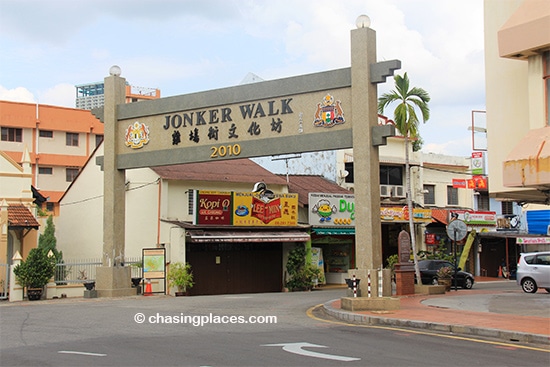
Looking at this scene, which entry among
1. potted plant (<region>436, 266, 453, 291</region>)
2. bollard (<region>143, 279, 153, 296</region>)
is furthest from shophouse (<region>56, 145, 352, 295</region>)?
potted plant (<region>436, 266, 453, 291</region>)

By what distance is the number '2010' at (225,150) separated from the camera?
79.1 feet

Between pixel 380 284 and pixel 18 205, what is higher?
pixel 18 205

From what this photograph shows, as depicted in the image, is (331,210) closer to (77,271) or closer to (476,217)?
(476,217)

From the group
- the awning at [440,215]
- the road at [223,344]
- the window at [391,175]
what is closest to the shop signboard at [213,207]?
the window at [391,175]

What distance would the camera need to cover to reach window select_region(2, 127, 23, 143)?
52.0m

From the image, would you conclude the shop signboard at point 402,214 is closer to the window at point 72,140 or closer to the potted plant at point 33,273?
the potted plant at point 33,273

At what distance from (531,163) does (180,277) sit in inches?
648

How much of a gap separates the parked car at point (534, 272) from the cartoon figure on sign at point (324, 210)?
11.2 m

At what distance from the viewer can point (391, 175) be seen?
138 ft

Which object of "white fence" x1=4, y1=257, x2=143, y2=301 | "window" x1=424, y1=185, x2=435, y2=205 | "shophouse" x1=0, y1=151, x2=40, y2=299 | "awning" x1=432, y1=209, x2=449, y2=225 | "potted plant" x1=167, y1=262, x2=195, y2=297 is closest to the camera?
"white fence" x1=4, y1=257, x2=143, y2=301

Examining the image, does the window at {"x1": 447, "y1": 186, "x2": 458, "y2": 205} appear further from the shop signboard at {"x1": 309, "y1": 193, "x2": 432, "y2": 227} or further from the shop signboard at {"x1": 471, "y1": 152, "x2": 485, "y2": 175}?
the shop signboard at {"x1": 309, "y1": 193, "x2": 432, "y2": 227}

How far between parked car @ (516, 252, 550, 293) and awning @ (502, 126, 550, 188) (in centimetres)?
905

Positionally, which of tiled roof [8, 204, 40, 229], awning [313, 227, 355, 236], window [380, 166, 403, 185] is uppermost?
window [380, 166, 403, 185]

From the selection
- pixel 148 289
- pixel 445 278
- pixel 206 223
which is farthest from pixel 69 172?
pixel 445 278
